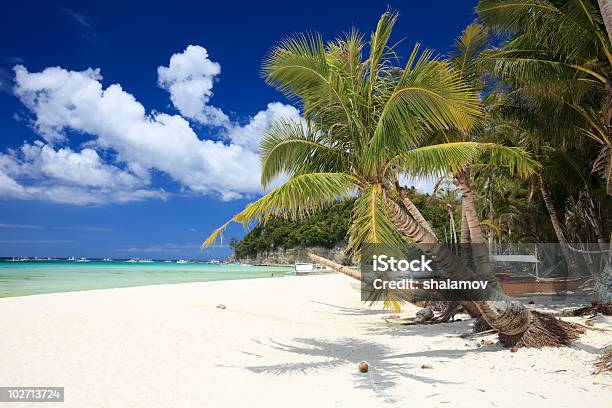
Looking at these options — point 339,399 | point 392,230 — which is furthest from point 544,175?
point 339,399

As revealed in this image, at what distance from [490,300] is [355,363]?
2.28 m

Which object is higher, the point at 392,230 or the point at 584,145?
the point at 584,145

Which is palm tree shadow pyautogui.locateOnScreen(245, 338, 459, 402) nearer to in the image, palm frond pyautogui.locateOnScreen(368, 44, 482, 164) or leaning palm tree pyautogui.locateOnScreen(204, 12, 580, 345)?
A: leaning palm tree pyautogui.locateOnScreen(204, 12, 580, 345)

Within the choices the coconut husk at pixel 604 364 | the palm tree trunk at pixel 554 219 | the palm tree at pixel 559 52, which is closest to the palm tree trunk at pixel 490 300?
the coconut husk at pixel 604 364

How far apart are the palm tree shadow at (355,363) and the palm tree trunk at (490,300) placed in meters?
1.46

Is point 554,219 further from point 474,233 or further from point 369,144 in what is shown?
point 369,144

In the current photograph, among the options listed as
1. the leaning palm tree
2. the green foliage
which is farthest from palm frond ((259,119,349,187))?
the green foliage

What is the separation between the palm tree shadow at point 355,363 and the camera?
538 cm

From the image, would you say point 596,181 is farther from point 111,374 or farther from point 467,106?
point 111,374

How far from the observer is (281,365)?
6449 millimetres

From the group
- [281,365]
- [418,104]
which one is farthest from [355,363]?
[418,104]

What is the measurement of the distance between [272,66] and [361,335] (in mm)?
5954

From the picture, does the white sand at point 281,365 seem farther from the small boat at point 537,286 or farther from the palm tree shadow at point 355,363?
the small boat at point 537,286

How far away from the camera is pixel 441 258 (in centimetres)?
578
